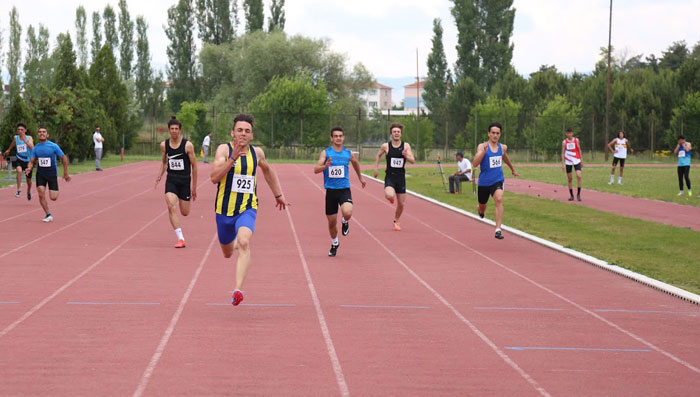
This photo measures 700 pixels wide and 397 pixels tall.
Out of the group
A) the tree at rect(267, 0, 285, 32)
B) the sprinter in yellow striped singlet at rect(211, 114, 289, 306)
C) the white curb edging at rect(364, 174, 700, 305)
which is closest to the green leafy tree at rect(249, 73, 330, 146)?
the tree at rect(267, 0, 285, 32)

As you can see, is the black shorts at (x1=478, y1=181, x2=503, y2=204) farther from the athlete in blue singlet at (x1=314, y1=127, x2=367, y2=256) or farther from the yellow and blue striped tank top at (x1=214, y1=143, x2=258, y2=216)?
the yellow and blue striped tank top at (x1=214, y1=143, x2=258, y2=216)

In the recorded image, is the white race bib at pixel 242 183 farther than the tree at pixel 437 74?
No

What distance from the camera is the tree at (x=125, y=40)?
259 feet

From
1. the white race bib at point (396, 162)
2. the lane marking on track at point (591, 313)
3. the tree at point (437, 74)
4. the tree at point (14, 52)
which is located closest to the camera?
the lane marking on track at point (591, 313)

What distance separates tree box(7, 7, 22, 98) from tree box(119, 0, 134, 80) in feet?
36.4

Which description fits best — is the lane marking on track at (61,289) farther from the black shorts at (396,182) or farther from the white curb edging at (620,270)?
the white curb edging at (620,270)

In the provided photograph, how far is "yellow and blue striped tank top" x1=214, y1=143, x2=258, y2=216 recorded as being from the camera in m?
7.83

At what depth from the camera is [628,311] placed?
8125 mm

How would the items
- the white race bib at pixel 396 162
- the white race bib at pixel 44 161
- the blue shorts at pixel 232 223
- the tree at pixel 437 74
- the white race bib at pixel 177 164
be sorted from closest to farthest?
1. the blue shorts at pixel 232 223
2. the white race bib at pixel 177 164
3. the white race bib at pixel 396 162
4. the white race bib at pixel 44 161
5. the tree at pixel 437 74

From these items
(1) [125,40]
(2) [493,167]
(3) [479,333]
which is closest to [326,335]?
(3) [479,333]

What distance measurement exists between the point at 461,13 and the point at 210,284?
66.5 metres

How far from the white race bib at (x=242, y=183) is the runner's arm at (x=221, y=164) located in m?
0.19

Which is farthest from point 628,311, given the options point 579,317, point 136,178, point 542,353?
point 136,178

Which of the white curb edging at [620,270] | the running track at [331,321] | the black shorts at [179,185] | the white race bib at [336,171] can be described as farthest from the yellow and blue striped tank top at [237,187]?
the black shorts at [179,185]
